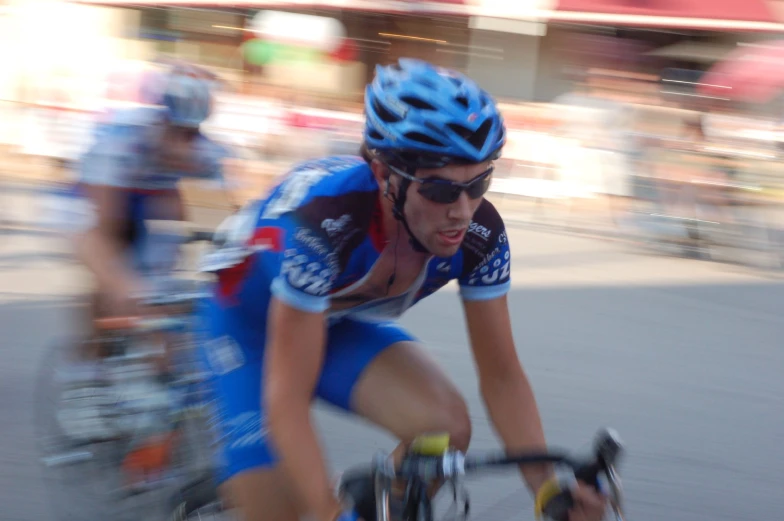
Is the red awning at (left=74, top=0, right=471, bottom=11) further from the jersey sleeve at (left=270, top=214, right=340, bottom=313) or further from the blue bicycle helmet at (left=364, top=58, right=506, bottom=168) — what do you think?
the jersey sleeve at (left=270, top=214, right=340, bottom=313)

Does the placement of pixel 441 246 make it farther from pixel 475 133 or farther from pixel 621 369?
pixel 621 369

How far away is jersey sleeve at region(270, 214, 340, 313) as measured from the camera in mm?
2477

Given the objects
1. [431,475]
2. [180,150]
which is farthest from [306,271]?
[180,150]

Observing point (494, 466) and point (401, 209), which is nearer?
point (494, 466)

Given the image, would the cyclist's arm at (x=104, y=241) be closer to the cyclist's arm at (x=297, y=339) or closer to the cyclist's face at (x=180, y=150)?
the cyclist's face at (x=180, y=150)

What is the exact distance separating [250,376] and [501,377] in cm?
62

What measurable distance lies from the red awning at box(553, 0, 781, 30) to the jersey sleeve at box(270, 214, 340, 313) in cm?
1630

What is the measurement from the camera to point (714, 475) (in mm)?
5383

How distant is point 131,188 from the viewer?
167 inches

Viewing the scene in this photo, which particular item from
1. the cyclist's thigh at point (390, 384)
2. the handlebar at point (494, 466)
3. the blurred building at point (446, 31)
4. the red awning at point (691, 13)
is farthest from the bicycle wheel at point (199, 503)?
the red awning at point (691, 13)

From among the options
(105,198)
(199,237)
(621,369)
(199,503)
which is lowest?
(621,369)

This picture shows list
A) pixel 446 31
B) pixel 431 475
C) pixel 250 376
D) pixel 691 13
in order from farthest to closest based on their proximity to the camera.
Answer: pixel 446 31 → pixel 691 13 → pixel 250 376 → pixel 431 475

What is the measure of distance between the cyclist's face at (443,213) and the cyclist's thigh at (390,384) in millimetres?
355

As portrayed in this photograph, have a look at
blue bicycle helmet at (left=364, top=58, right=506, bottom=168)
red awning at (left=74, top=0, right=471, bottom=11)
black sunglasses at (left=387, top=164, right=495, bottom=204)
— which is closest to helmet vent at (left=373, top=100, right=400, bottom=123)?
blue bicycle helmet at (left=364, top=58, right=506, bottom=168)
